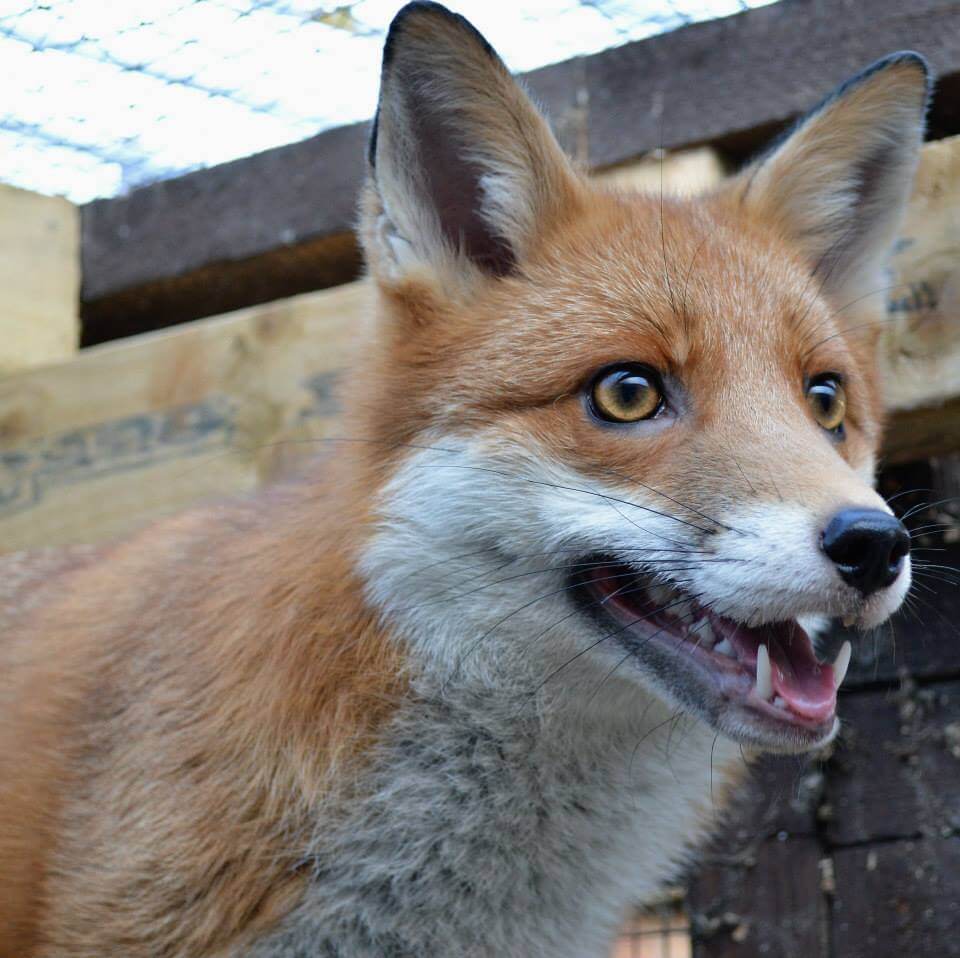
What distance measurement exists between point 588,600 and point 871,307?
1.36m

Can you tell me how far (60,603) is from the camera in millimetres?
3510

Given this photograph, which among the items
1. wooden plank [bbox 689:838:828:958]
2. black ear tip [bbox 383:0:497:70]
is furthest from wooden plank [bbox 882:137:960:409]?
black ear tip [bbox 383:0:497:70]

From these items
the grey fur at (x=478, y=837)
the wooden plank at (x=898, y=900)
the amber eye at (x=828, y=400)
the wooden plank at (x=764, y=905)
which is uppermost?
the amber eye at (x=828, y=400)

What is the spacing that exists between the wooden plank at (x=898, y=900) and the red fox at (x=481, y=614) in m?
0.88

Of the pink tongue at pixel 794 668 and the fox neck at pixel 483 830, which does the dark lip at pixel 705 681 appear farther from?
the fox neck at pixel 483 830

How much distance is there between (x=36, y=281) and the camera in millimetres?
4984

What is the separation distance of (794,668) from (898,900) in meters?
1.47

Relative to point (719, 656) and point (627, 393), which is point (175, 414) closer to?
point (627, 393)

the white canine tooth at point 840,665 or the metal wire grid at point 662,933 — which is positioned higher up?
the white canine tooth at point 840,665

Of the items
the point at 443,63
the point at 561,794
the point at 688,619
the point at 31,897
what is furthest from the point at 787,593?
the point at 31,897

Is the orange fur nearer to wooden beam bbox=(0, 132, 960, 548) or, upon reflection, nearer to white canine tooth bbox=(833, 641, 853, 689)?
white canine tooth bbox=(833, 641, 853, 689)

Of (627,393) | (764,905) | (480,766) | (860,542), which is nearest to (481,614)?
(480,766)

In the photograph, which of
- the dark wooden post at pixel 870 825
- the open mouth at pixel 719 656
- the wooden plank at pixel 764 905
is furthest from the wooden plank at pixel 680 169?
the wooden plank at pixel 764 905

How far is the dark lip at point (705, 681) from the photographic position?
2.47 metres
